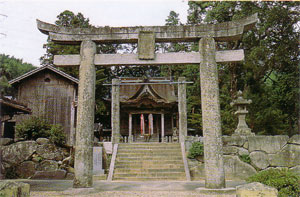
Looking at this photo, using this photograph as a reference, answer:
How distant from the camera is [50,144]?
597 inches

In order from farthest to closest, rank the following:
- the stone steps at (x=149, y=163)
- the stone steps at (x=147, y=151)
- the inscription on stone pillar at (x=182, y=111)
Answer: the inscription on stone pillar at (x=182, y=111) → the stone steps at (x=147, y=151) → the stone steps at (x=149, y=163)

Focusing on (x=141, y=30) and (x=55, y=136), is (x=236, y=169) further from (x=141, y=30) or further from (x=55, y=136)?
(x=55, y=136)

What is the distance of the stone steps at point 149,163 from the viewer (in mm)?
12867

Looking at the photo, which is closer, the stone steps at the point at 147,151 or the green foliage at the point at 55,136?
the stone steps at the point at 147,151

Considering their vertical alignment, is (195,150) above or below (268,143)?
below

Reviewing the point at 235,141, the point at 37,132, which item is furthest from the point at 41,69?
the point at 235,141

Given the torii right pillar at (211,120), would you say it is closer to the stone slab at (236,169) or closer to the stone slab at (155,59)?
the stone slab at (155,59)

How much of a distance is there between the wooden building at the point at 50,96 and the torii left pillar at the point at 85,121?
12807mm

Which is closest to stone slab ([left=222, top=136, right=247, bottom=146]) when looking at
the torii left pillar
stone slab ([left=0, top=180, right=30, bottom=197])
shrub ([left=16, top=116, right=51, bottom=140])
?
the torii left pillar

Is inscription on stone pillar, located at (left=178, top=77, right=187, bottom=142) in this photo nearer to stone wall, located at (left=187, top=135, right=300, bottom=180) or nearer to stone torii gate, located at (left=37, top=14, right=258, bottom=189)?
stone wall, located at (left=187, top=135, right=300, bottom=180)

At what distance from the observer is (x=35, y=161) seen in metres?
14.5

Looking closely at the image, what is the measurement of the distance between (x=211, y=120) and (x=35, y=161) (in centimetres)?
1030

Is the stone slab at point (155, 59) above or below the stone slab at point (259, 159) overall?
above

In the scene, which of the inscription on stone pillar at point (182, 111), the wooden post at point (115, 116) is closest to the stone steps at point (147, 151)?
the wooden post at point (115, 116)
